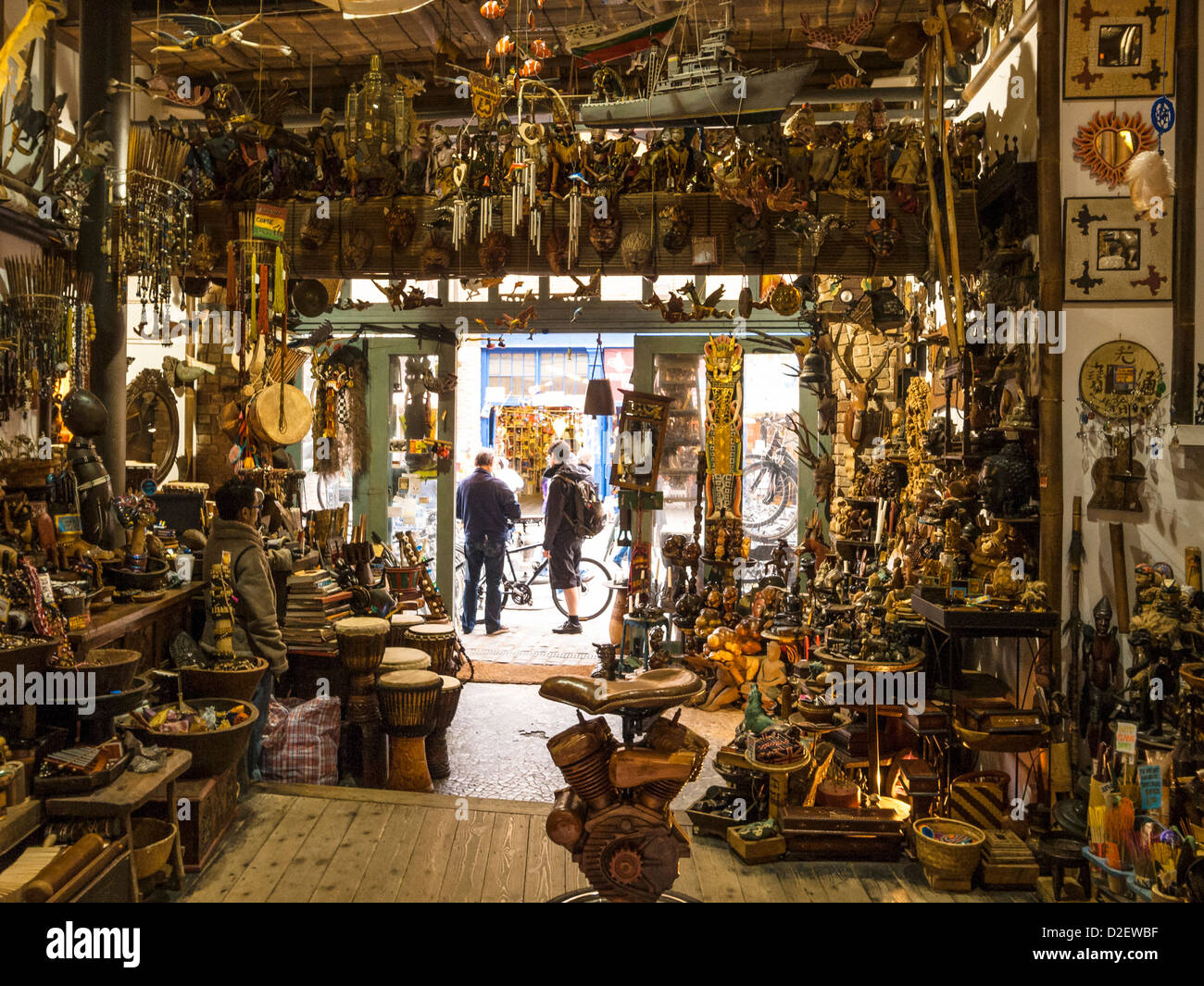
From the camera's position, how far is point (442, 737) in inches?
219

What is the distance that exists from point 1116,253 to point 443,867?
4.20 m

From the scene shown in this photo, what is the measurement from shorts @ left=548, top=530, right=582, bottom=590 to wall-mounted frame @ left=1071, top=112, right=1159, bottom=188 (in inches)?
232

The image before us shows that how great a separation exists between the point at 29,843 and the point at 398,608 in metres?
3.79

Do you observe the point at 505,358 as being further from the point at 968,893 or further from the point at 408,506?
the point at 968,893

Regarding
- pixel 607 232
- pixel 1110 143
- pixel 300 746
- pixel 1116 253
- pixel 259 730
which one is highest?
pixel 1110 143

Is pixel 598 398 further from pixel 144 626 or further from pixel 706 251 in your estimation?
pixel 144 626

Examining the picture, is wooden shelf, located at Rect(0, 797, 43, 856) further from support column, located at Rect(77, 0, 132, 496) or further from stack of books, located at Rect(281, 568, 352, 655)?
support column, located at Rect(77, 0, 132, 496)

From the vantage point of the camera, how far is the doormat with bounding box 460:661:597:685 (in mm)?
7621

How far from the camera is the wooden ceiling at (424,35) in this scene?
19.4 feet

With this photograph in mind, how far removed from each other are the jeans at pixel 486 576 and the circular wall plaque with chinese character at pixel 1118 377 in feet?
19.5

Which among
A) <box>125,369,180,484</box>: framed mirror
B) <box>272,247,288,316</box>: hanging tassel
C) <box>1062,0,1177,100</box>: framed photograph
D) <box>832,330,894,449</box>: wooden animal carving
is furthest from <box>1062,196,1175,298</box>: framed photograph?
<box>125,369,180,484</box>: framed mirror

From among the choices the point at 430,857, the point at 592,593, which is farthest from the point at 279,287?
the point at 592,593

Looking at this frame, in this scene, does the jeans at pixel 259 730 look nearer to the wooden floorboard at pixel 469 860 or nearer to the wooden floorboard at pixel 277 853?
the wooden floorboard at pixel 277 853

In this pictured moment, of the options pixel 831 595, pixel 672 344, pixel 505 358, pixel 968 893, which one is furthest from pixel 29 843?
pixel 505 358
